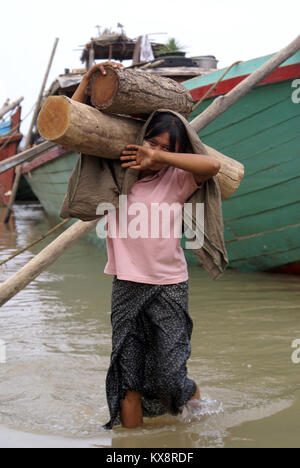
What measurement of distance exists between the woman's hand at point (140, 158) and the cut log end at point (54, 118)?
24 centimetres

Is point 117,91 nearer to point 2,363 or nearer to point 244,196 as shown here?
point 2,363

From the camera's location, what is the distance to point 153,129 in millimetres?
2057

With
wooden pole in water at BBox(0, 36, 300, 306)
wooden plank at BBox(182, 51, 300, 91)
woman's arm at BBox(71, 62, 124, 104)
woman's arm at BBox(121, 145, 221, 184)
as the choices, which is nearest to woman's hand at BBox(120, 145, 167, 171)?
woman's arm at BBox(121, 145, 221, 184)

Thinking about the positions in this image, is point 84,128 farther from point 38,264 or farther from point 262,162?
point 262,162

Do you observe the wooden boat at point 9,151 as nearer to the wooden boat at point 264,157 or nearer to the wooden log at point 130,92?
the wooden boat at point 264,157

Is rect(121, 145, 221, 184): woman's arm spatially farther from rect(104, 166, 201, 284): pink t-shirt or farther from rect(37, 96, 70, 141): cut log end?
rect(37, 96, 70, 141): cut log end

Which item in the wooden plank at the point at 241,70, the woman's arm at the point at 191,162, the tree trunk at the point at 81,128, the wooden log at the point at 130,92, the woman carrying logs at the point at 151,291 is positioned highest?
the wooden plank at the point at 241,70

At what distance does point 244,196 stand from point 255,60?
3.66ft

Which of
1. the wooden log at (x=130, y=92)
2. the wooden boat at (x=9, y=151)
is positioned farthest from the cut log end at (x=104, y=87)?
the wooden boat at (x=9, y=151)

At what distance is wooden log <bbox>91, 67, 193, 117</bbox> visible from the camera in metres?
2.00

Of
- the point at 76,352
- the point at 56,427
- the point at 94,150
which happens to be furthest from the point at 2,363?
the point at 94,150

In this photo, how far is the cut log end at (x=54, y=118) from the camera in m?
1.90

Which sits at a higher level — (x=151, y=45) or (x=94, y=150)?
(x=151, y=45)

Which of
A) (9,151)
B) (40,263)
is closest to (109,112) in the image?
(40,263)
